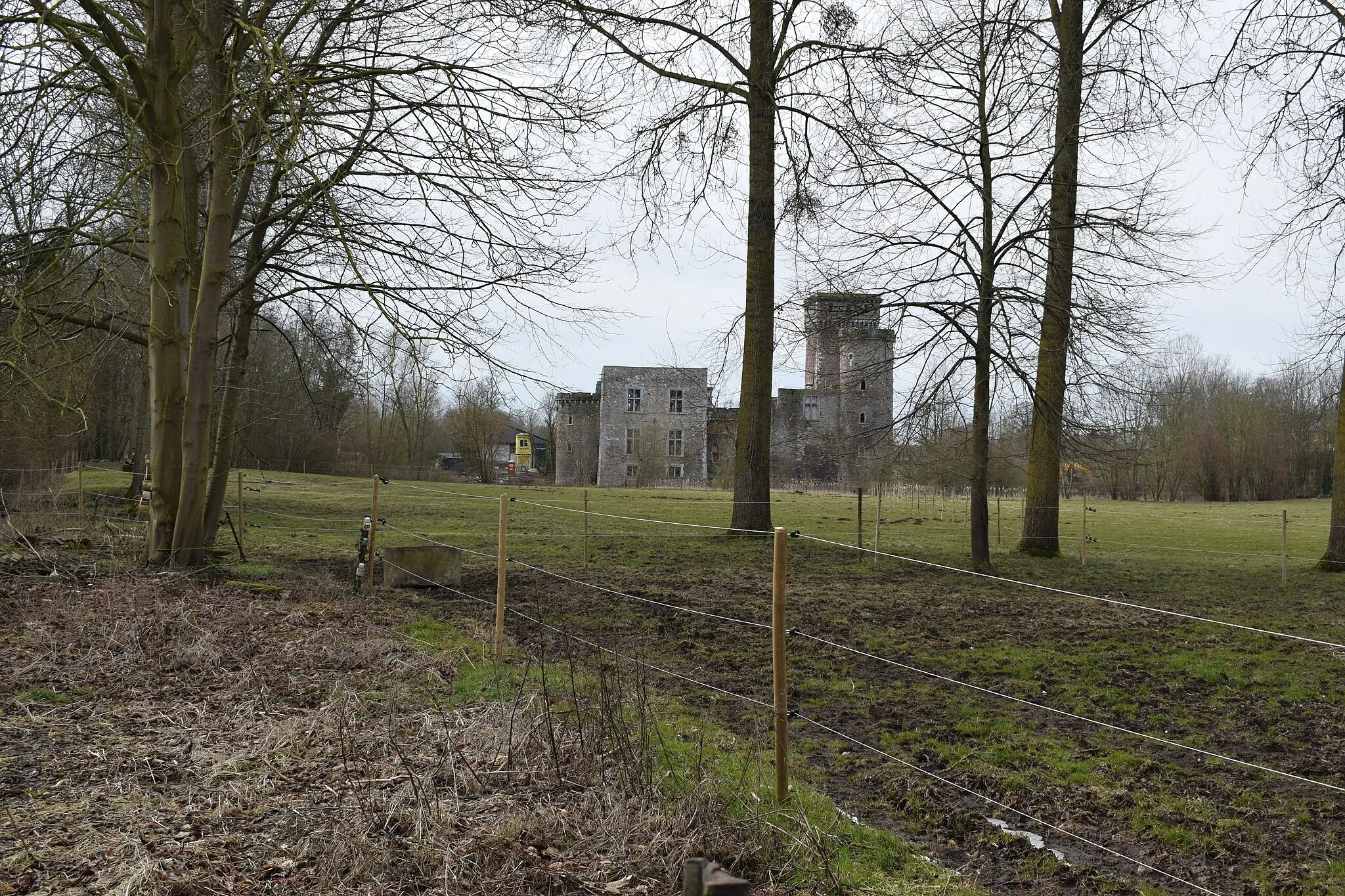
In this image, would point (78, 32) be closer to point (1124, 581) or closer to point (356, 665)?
point (356, 665)

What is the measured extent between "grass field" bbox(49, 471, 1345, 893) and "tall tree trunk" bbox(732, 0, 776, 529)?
118 cm

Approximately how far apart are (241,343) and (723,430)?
4612 cm

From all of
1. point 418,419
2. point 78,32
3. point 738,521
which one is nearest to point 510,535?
point 738,521

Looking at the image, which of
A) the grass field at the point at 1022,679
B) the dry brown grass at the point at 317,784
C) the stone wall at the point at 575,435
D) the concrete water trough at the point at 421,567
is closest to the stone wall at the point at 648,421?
the stone wall at the point at 575,435

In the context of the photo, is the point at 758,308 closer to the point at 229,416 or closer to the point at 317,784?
the point at 229,416

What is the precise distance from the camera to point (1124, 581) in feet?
50.4

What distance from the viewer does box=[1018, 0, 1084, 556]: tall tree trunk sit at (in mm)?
14484

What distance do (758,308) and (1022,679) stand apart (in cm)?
1050

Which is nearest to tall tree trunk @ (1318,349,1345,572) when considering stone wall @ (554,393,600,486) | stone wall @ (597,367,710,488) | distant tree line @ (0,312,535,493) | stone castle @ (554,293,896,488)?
distant tree line @ (0,312,535,493)

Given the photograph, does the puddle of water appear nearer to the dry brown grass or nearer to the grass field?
the grass field

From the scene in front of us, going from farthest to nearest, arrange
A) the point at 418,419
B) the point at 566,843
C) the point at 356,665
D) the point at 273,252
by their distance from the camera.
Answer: the point at 273,252 < the point at 418,419 < the point at 356,665 < the point at 566,843

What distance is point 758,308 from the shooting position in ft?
57.5

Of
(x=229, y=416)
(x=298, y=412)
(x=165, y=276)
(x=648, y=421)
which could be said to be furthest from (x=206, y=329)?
(x=648, y=421)

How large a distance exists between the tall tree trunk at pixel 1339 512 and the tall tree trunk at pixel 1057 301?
4.41 m
